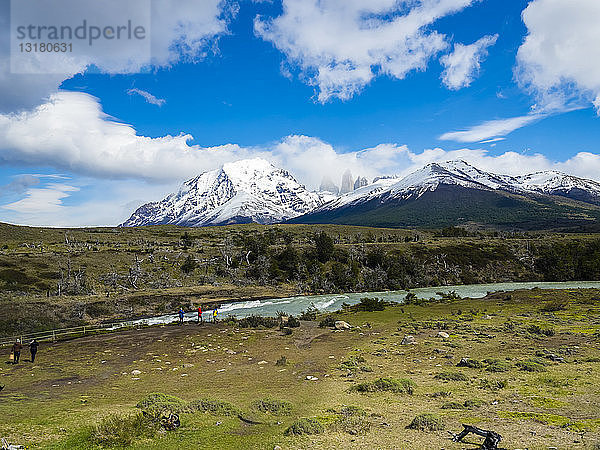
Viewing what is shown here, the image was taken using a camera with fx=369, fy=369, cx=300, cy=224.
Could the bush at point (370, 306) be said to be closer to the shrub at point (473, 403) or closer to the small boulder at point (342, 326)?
the small boulder at point (342, 326)

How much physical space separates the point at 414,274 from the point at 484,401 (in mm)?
68588

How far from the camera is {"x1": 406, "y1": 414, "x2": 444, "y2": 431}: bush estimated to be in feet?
42.4

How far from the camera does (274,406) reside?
52.2ft

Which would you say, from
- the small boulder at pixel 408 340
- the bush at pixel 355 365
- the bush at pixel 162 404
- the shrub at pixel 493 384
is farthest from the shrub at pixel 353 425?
the small boulder at pixel 408 340

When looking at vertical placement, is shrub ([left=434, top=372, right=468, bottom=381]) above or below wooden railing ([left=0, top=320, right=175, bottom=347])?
Answer: above

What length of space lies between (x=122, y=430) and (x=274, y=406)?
5.96 metres

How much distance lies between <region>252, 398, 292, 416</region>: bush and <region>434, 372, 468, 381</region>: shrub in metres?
8.42

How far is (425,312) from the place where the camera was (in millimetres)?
44594

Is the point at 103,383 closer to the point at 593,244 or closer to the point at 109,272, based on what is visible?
the point at 109,272

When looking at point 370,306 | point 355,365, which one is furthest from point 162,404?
point 370,306

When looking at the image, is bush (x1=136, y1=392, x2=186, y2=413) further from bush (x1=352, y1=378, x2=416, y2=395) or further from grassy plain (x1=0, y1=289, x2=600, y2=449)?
bush (x1=352, y1=378, x2=416, y2=395)

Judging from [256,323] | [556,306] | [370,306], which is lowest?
[370,306]

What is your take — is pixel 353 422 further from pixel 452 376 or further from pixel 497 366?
pixel 497 366

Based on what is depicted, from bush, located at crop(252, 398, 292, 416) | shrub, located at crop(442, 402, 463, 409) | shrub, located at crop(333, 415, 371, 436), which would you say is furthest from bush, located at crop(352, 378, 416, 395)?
bush, located at crop(252, 398, 292, 416)
